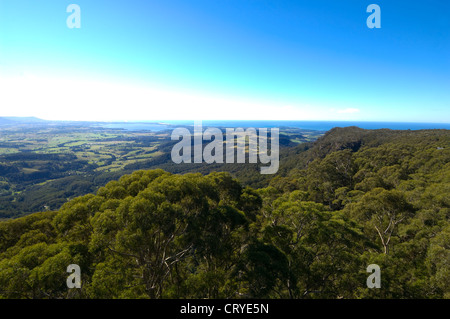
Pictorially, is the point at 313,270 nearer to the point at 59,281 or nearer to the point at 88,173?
the point at 59,281

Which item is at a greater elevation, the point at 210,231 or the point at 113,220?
the point at 113,220

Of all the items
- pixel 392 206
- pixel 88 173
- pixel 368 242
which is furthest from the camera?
pixel 88 173

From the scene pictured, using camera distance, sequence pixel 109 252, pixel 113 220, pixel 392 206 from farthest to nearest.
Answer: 1. pixel 392 206
2. pixel 109 252
3. pixel 113 220

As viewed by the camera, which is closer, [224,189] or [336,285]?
[336,285]

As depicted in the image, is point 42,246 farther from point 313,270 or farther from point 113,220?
point 313,270

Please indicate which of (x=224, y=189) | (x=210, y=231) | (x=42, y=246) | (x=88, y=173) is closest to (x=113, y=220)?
(x=42, y=246)

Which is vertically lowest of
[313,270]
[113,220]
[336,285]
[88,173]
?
[88,173]

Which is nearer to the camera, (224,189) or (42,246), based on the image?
(42,246)
